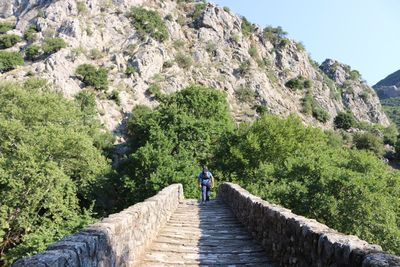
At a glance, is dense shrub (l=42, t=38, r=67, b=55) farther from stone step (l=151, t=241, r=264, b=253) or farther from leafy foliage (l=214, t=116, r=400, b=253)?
stone step (l=151, t=241, r=264, b=253)

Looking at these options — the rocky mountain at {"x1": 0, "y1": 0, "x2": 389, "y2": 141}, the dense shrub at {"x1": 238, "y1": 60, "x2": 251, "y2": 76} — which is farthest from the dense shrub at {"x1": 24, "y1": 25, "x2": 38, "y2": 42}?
the dense shrub at {"x1": 238, "y1": 60, "x2": 251, "y2": 76}

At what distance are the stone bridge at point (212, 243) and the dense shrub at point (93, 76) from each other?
55764 mm

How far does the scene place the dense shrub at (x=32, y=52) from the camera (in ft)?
222

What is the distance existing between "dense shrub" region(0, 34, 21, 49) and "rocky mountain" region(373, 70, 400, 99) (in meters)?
146

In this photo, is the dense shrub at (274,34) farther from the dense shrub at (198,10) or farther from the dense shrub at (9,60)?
the dense shrub at (9,60)

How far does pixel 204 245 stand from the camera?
8.66m

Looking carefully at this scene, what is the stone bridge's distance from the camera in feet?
13.2

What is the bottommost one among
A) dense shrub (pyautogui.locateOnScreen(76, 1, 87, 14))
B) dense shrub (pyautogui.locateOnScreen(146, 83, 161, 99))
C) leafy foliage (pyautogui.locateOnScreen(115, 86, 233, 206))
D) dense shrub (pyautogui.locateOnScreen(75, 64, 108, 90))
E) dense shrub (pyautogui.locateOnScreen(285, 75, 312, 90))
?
leafy foliage (pyautogui.locateOnScreen(115, 86, 233, 206))

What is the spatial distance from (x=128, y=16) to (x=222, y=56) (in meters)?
23.4

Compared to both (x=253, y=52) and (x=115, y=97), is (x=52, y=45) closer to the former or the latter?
(x=115, y=97)

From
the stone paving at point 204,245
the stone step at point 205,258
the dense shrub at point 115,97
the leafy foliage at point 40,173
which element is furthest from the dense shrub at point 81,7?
the stone step at point 205,258

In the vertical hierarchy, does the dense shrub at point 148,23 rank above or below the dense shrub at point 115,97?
above

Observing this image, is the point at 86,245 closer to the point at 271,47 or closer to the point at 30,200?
the point at 30,200

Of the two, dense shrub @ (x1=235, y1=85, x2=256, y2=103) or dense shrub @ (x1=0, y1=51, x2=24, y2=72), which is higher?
dense shrub @ (x1=0, y1=51, x2=24, y2=72)
